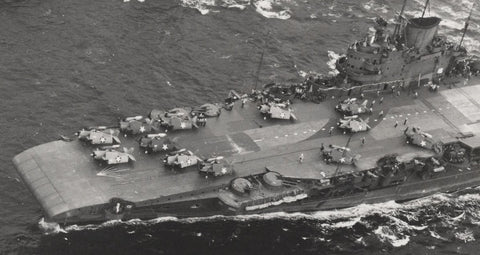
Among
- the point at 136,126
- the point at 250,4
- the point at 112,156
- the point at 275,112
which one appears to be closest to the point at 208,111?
the point at 275,112

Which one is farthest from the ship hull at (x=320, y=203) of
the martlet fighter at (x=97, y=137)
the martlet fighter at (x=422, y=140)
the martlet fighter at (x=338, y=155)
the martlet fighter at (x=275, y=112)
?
the martlet fighter at (x=275, y=112)

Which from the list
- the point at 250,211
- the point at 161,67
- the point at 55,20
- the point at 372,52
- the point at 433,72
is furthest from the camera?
the point at 55,20

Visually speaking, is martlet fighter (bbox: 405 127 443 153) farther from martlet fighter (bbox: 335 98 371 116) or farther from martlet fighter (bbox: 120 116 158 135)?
martlet fighter (bbox: 120 116 158 135)

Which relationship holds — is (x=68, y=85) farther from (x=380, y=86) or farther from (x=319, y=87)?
(x=380, y=86)

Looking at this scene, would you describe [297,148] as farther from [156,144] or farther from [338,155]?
[156,144]

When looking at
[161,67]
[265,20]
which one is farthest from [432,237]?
[265,20]

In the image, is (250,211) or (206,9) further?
(206,9)
